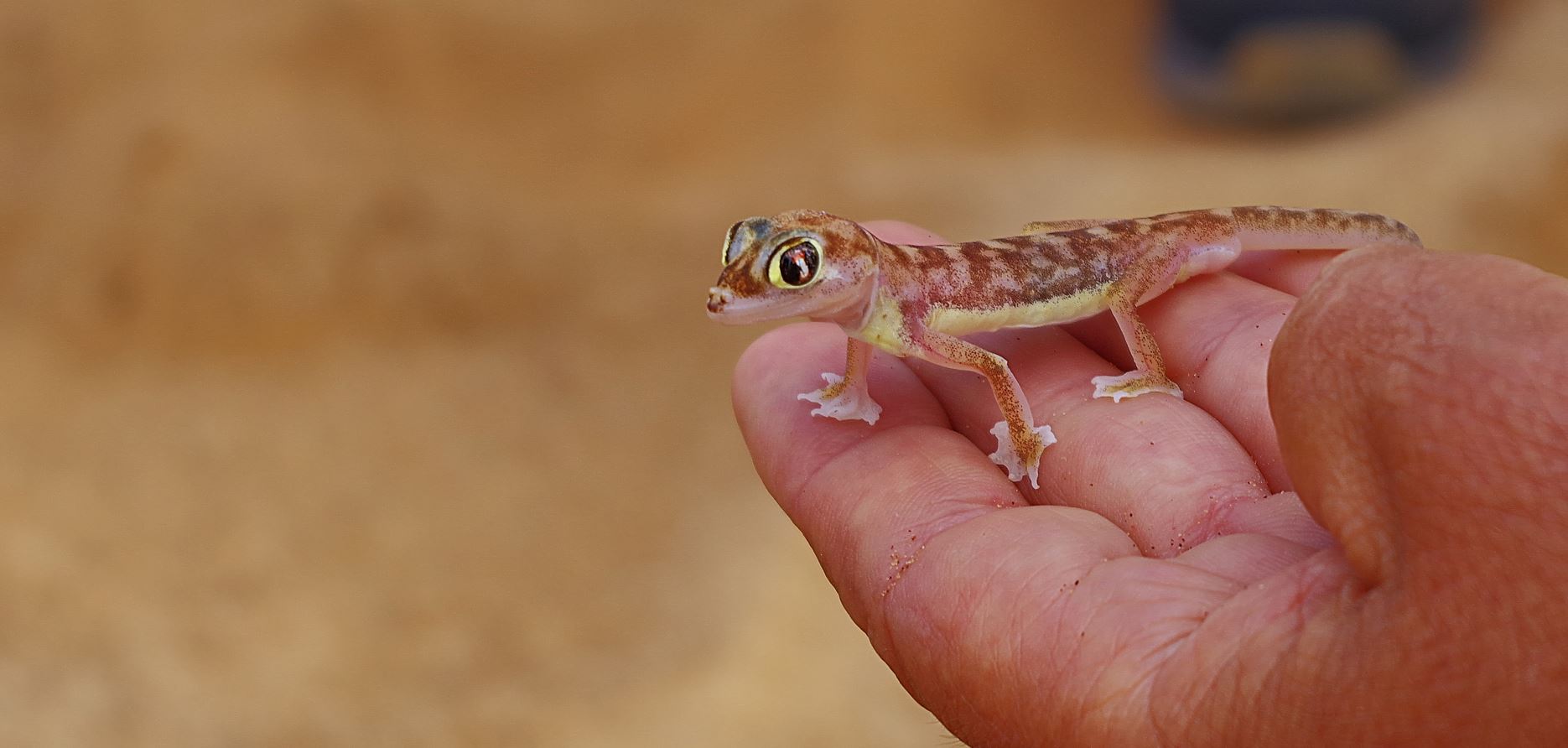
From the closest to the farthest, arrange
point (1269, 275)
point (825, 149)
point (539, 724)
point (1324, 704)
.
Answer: point (1324, 704) → point (1269, 275) → point (539, 724) → point (825, 149)

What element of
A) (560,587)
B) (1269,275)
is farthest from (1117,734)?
(560,587)

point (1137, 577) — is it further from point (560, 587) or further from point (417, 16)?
point (417, 16)

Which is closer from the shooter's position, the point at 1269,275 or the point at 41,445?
the point at 1269,275

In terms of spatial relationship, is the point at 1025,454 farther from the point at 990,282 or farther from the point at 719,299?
the point at 719,299

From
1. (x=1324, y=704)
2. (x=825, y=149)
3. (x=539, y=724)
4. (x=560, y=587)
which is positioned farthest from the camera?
(x=825, y=149)

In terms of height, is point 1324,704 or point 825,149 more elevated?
point 825,149

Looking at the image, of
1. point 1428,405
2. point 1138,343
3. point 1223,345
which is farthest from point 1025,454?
point 1428,405

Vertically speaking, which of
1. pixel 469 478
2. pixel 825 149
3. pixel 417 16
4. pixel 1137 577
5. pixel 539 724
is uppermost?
pixel 417 16
